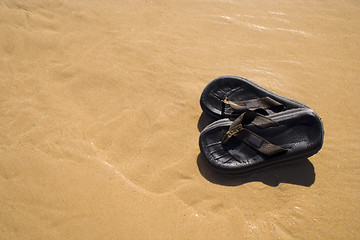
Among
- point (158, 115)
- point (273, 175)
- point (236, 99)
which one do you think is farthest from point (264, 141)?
point (158, 115)

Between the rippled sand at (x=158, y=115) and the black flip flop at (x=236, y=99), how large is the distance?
24cm

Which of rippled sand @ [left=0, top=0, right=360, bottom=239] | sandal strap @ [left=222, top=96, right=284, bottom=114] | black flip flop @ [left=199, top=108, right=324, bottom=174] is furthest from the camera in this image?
sandal strap @ [left=222, top=96, right=284, bottom=114]

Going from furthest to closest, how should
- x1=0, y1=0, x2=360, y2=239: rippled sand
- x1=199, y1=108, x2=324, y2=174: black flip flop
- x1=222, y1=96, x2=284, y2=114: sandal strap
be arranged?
x1=222, y1=96, x2=284, y2=114: sandal strap
x1=199, y1=108, x2=324, y2=174: black flip flop
x1=0, y1=0, x2=360, y2=239: rippled sand

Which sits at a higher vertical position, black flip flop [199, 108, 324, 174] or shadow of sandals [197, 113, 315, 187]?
black flip flop [199, 108, 324, 174]

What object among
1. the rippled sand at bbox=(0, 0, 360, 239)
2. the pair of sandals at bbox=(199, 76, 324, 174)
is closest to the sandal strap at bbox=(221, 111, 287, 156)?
the pair of sandals at bbox=(199, 76, 324, 174)

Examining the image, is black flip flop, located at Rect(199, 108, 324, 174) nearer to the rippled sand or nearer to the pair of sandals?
the pair of sandals

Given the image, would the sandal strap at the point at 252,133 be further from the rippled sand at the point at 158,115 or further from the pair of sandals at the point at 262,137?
the rippled sand at the point at 158,115

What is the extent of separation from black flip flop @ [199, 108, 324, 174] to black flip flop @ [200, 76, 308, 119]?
0.15 metres

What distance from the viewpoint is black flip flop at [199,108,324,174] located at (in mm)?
2217

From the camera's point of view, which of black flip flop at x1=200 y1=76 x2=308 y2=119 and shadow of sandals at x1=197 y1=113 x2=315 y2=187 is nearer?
shadow of sandals at x1=197 y1=113 x2=315 y2=187

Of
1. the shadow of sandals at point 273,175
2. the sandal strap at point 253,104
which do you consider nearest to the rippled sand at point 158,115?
the shadow of sandals at point 273,175

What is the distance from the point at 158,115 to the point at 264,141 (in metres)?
1.12

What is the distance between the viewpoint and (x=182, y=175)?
2279 millimetres

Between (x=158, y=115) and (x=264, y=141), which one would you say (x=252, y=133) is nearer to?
(x=264, y=141)
